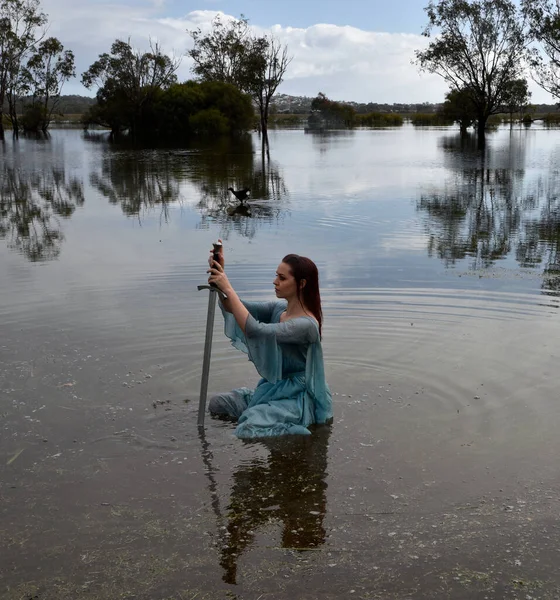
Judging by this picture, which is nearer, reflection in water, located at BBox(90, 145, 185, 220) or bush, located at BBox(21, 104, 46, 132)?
reflection in water, located at BBox(90, 145, 185, 220)

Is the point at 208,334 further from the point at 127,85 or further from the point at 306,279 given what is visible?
the point at 127,85

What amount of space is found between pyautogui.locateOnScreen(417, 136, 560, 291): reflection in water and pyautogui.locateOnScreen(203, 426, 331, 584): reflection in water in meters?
5.17

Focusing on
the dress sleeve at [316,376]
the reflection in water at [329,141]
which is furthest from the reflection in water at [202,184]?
the reflection in water at [329,141]

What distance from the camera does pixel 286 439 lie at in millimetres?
5266

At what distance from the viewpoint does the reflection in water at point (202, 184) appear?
15773 mm

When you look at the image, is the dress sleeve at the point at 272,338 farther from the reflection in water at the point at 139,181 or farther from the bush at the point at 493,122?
the bush at the point at 493,122

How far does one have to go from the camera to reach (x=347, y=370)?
662 centimetres

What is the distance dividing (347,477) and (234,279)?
502 cm

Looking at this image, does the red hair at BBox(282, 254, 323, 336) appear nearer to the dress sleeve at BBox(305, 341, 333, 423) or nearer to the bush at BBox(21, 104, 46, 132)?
the dress sleeve at BBox(305, 341, 333, 423)

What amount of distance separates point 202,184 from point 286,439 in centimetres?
1662

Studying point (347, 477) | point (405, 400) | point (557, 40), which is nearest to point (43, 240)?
point (405, 400)

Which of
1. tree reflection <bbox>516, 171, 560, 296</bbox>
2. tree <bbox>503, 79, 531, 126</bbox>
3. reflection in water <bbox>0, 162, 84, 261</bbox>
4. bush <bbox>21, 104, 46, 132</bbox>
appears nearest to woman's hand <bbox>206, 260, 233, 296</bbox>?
tree reflection <bbox>516, 171, 560, 296</bbox>

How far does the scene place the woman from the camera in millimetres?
5035

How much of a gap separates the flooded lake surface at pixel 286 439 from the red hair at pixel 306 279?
901 mm
